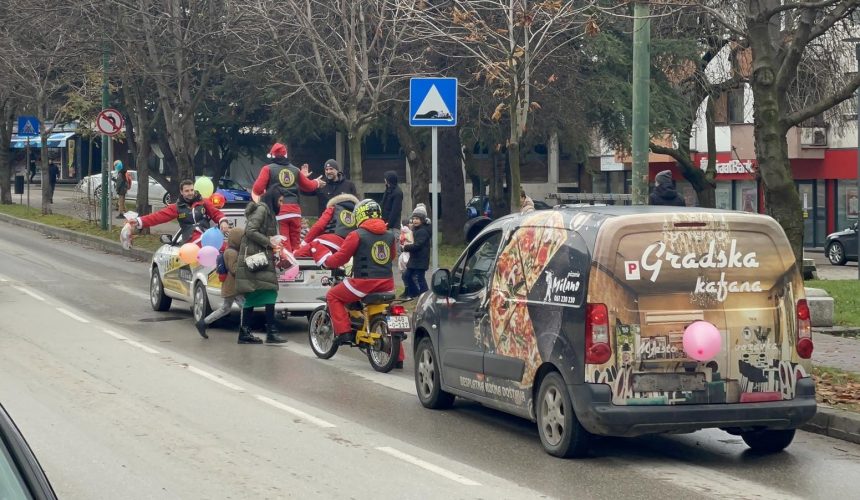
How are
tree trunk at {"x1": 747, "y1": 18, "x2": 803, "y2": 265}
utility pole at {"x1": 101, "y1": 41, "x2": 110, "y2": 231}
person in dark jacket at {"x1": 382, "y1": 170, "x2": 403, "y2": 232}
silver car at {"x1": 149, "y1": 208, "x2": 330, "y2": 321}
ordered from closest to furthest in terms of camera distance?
tree trunk at {"x1": 747, "y1": 18, "x2": 803, "y2": 265} → silver car at {"x1": 149, "y1": 208, "x2": 330, "y2": 321} → person in dark jacket at {"x1": 382, "y1": 170, "x2": 403, "y2": 232} → utility pole at {"x1": 101, "y1": 41, "x2": 110, "y2": 231}

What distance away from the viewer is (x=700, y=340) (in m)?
8.49

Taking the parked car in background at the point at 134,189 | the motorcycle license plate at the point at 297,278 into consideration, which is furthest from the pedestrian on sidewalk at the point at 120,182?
the motorcycle license plate at the point at 297,278

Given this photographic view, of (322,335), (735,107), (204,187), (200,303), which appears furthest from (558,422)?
(735,107)

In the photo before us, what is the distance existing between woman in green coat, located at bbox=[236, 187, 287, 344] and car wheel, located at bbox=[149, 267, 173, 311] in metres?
3.57

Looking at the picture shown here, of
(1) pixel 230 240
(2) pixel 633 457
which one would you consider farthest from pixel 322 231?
(2) pixel 633 457

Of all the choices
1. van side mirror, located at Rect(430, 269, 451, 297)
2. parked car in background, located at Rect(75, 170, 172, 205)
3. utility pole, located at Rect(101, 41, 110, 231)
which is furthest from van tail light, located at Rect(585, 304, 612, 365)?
parked car in background, located at Rect(75, 170, 172, 205)

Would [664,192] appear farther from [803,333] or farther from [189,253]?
[803,333]

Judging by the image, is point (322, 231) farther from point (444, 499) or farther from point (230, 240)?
point (444, 499)

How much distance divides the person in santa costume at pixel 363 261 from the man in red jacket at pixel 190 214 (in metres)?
4.49

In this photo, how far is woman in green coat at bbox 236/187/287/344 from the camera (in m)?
15.0

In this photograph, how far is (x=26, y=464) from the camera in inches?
130

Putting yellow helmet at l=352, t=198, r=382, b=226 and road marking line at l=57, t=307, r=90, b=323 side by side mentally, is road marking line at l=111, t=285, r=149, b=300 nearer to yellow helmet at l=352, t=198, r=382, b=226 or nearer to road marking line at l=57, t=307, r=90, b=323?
road marking line at l=57, t=307, r=90, b=323

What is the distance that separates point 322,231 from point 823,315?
20.8 feet

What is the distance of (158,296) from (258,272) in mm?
4179
